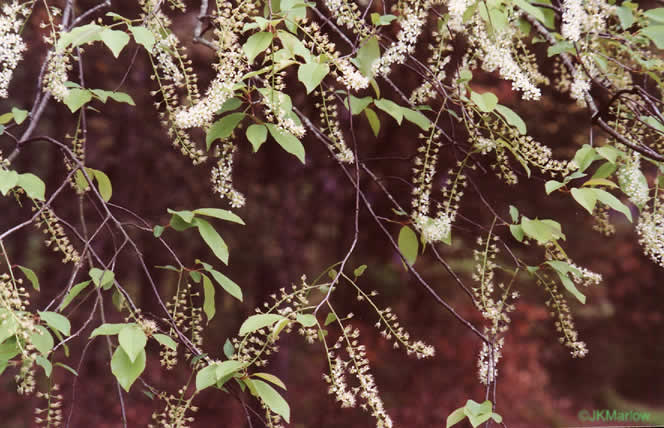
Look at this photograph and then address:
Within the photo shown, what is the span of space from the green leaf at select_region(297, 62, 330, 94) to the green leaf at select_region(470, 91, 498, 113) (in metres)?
0.39

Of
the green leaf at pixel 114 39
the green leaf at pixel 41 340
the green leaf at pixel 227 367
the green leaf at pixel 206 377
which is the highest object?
the green leaf at pixel 114 39

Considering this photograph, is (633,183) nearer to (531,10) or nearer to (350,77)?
(531,10)

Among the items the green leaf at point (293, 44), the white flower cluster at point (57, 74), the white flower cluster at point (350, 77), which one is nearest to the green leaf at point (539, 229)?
the white flower cluster at point (350, 77)

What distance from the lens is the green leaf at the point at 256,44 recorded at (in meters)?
1.24

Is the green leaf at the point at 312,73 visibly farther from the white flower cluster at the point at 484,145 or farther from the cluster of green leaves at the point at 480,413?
the cluster of green leaves at the point at 480,413

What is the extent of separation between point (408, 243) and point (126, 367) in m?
0.83

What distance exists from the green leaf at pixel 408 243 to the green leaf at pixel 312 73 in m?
0.60

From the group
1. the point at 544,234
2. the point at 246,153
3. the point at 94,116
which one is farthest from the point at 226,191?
the point at 94,116

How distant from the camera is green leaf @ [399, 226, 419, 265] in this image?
1710 millimetres

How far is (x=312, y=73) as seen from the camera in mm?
1252

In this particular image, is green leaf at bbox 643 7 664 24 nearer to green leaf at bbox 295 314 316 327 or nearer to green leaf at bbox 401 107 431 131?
green leaf at bbox 401 107 431 131

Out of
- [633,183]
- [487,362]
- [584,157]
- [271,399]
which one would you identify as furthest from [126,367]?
[633,183]

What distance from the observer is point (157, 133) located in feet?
16.2

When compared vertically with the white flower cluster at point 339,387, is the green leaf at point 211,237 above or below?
above
